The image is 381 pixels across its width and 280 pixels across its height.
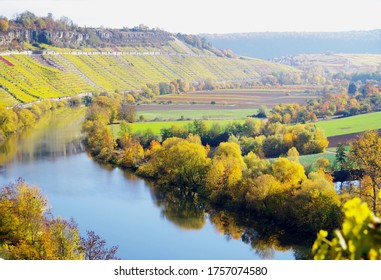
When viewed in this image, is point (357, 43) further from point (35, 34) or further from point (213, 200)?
point (213, 200)

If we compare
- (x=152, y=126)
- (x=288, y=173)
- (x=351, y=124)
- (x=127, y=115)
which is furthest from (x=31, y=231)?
(x=127, y=115)

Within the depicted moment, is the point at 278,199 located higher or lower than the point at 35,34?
lower

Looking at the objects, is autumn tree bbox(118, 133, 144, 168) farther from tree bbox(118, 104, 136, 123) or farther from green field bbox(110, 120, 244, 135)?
tree bbox(118, 104, 136, 123)

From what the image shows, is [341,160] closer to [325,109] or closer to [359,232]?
[325,109]

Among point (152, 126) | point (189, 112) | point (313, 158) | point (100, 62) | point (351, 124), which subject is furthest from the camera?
point (100, 62)

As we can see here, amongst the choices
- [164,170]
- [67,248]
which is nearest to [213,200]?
[164,170]

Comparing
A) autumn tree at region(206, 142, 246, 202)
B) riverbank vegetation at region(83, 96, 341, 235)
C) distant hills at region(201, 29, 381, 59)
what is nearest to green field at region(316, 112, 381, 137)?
riverbank vegetation at region(83, 96, 341, 235)

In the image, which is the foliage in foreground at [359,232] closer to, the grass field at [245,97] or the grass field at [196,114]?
the grass field at [196,114]
